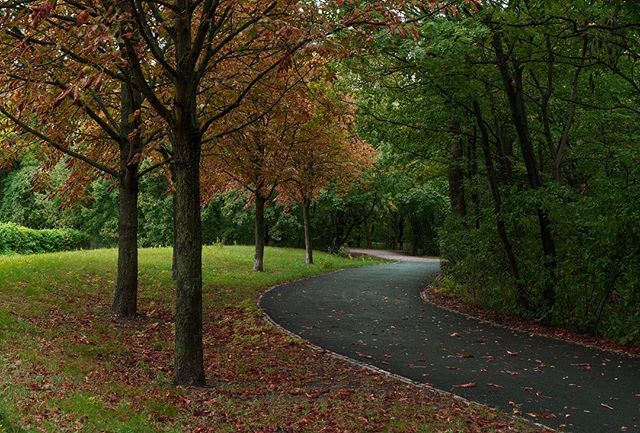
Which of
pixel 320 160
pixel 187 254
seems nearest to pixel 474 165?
pixel 187 254

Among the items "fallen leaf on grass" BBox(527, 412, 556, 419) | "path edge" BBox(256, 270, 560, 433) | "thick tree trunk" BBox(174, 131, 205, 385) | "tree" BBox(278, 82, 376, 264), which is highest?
"tree" BBox(278, 82, 376, 264)

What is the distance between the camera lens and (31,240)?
26141mm

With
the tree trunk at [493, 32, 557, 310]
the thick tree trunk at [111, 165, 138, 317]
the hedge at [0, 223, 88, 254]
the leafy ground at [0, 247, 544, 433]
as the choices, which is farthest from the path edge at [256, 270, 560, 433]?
the hedge at [0, 223, 88, 254]

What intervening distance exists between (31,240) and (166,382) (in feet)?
73.4

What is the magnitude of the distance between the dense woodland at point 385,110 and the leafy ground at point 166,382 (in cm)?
85

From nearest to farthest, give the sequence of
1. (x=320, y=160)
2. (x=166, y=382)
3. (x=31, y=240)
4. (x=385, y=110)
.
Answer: (x=166, y=382) < (x=385, y=110) < (x=320, y=160) < (x=31, y=240)

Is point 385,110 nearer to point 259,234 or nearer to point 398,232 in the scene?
point 259,234

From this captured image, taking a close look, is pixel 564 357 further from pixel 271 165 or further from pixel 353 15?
pixel 271 165

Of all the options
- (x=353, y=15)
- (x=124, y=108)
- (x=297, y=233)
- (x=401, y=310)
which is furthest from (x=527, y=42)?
(x=297, y=233)

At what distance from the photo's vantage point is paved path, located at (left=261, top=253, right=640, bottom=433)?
20.9ft

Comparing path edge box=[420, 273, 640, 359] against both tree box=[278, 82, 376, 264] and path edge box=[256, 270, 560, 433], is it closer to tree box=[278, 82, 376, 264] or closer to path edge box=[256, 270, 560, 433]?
path edge box=[256, 270, 560, 433]

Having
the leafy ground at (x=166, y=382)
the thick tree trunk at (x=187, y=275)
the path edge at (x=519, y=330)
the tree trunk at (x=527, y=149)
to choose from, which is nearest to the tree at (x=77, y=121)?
the leafy ground at (x=166, y=382)

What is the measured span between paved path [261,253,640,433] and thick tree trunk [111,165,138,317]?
2.94m

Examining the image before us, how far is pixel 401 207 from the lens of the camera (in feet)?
148
